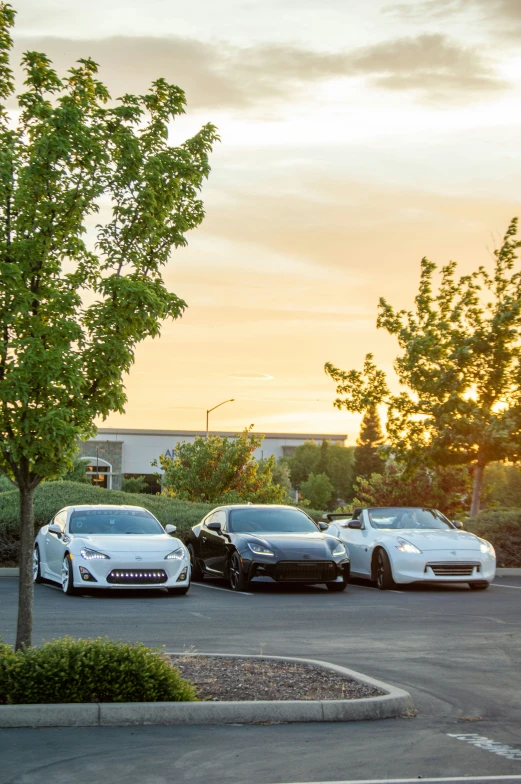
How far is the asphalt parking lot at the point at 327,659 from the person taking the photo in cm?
603

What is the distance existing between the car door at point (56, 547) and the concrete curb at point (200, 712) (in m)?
9.71

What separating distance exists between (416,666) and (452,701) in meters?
1.66

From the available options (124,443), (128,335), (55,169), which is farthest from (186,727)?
(124,443)

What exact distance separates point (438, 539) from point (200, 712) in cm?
1113

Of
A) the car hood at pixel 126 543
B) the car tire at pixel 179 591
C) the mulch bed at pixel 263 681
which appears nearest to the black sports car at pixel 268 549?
the car tire at pixel 179 591

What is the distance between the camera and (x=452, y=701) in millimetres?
8141

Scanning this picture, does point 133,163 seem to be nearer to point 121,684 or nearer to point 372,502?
point 121,684

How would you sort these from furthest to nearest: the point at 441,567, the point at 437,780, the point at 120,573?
the point at 441,567
the point at 120,573
the point at 437,780

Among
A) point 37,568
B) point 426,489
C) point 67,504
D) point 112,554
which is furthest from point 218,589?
point 426,489

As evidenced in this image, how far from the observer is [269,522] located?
18.6m

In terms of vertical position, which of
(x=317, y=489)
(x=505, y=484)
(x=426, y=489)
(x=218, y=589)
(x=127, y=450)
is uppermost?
(x=127, y=450)

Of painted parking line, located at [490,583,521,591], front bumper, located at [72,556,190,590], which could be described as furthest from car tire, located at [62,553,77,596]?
painted parking line, located at [490,583,521,591]

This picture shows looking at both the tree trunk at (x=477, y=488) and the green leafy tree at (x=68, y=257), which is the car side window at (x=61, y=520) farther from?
the tree trunk at (x=477, y=488)

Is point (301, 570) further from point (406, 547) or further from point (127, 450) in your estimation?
point (127, 450)
